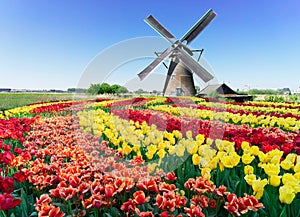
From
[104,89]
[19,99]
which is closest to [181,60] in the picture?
[19,99]

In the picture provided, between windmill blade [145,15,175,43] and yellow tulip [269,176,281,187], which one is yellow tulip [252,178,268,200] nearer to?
yellow tulip [269,176,281,187]

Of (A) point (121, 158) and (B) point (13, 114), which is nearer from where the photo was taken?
(A) point (121, 158)

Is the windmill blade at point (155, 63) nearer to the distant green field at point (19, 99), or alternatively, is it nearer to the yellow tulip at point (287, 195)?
the distant green field at point (19, 99)

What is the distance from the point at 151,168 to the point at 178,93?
1986 cm

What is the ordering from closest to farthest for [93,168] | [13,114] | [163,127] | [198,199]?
[198,199] < [93,168] < [163,127] < [13,114]

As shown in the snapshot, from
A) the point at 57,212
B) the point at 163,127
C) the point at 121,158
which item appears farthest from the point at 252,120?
the point at 57,212

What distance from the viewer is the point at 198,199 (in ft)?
4.85

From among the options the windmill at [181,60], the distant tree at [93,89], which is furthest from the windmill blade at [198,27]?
the distant tree at [93,89]

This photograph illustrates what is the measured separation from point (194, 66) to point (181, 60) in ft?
4.85

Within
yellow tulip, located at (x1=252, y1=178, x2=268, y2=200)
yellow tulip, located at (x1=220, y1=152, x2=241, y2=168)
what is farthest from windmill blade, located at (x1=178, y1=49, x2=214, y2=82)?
yellow tulip, located at (x1=252, y1=178, x2=268, y2=200)

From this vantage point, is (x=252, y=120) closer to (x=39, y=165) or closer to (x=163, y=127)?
A: (x=163, y=127)

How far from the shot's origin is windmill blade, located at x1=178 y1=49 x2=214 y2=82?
17.9 meters

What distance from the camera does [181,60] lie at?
19.7 m

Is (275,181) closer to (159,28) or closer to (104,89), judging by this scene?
(159,28)
